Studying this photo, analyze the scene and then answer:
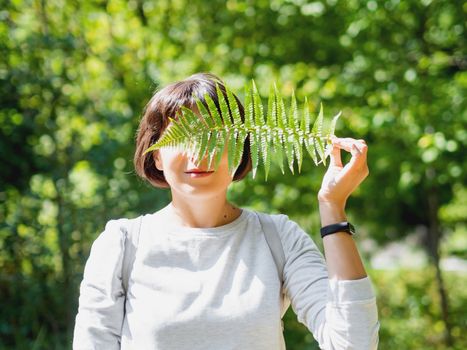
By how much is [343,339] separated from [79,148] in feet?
12.7

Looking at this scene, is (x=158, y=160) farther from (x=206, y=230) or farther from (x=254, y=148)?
(x=254, y=148)

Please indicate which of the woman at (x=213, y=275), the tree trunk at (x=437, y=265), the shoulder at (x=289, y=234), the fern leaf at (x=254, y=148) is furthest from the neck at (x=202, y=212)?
the tree trunk at (x=437, y=265)

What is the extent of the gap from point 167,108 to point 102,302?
47 cm

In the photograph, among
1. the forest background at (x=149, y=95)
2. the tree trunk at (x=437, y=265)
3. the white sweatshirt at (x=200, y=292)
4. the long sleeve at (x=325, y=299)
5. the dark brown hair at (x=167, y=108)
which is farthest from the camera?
the tree trunk at (x=437, y=265)

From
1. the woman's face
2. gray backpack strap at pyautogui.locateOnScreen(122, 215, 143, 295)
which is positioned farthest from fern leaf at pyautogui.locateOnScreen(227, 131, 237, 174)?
gray backpack strap at pyautogui.locateOnScreen(122, 215, 143, 295)

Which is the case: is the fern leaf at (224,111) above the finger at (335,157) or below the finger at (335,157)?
above

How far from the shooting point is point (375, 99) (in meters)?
4.67

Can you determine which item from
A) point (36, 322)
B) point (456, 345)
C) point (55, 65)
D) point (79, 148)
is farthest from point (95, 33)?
point (456, 345)

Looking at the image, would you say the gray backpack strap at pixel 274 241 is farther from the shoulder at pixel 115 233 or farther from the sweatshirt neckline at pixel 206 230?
the shoulder at pixel 115 233

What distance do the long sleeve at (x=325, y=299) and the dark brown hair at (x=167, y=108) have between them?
0.93 ft

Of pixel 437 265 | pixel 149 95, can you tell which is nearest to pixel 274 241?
pixel 149 95

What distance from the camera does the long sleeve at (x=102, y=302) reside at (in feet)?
4.71

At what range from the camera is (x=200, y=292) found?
144 centimetres

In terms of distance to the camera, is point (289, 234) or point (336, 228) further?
point (289, 234)
